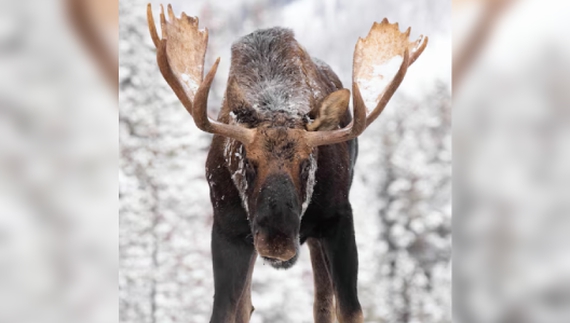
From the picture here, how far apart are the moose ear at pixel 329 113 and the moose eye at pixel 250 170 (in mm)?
195

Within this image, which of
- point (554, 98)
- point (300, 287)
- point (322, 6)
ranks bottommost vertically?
point (300, 287)

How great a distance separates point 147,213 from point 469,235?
Answer: 1388 millimetres

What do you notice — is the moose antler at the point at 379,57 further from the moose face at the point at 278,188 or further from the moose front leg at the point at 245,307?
the moose front leg at the point at 245,307

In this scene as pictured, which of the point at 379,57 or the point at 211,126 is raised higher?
the point at 379,57

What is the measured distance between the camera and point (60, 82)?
1.00 metres

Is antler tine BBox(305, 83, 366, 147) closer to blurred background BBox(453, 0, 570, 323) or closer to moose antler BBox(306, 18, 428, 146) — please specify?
moose antler BBox(306, 18, 428, 146)

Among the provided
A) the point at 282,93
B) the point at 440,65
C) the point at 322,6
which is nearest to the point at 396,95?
the point at 440,65

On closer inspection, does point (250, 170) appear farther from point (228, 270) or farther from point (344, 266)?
point (344, 266)

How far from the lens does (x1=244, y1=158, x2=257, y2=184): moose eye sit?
1639 mm

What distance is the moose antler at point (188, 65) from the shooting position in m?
1.64

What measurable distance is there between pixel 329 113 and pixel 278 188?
0.30 m

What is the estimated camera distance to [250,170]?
166 centimetres

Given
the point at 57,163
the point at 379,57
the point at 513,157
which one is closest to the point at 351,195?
the point at 379,57

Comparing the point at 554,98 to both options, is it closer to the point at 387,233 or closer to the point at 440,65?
the point at 440,65
